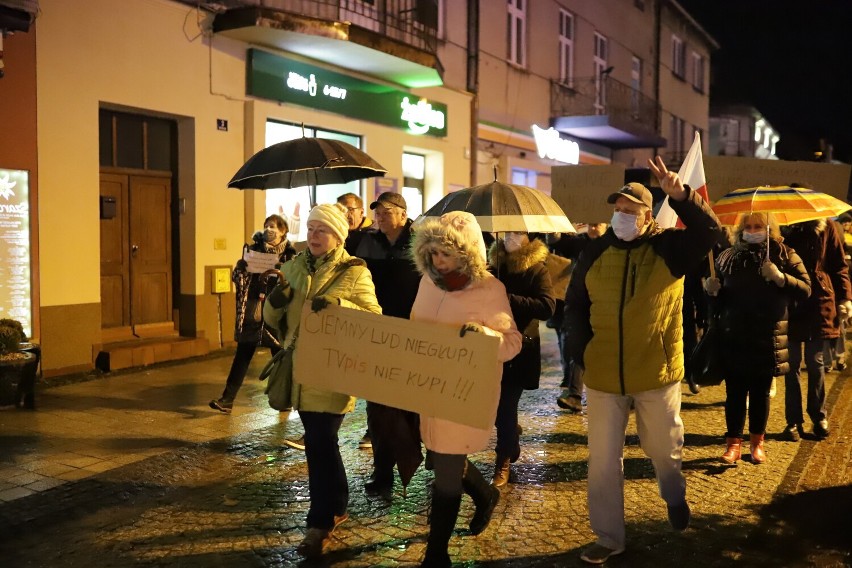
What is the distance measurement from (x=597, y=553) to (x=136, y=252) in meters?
7.91

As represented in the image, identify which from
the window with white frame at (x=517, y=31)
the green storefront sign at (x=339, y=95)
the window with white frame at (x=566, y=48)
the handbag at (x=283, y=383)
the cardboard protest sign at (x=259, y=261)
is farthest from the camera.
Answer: the window with white frame at (x=566, y=48)

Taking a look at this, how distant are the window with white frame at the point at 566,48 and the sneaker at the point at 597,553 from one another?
1693 cm

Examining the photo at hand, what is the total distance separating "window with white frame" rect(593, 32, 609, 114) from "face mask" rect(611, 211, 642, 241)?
699 inches

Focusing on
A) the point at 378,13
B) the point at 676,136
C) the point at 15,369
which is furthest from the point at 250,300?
the point at 676,136

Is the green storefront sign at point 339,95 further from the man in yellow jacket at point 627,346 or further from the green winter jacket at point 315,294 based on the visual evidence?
the man in yellow jacket at point 627,346

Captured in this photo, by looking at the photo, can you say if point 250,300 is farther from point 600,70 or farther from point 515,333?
point 600,70

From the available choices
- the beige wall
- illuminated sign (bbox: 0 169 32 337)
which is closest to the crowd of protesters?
illuminated sign (bbox: 0 169 32 337)

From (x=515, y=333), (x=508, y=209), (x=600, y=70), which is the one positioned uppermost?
(x=600, y=70)

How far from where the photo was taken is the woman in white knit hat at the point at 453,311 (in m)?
3.76

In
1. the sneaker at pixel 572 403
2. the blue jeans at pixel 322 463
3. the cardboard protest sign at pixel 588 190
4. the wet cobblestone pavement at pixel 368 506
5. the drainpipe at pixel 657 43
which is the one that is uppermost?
the drainpipe at pixel 657 43

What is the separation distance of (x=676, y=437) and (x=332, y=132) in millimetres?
9571

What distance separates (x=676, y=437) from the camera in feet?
13.6

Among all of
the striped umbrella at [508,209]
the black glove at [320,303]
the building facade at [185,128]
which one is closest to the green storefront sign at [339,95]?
the building facade at [185,128]

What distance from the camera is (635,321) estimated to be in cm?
400
